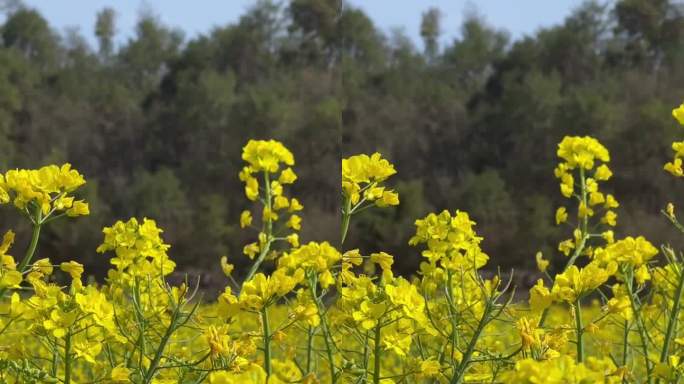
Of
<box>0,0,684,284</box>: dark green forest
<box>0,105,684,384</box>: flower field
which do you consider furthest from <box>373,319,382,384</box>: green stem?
<box>0,0,684,284</box>: dark green forest

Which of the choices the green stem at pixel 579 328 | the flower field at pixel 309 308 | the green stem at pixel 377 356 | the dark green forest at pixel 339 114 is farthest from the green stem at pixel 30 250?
the dark green forest at pixel 339 114

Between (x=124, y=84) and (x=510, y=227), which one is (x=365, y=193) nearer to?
(x=510, y=227)

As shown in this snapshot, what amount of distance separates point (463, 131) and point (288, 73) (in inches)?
63.3

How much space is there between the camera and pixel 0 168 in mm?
4785

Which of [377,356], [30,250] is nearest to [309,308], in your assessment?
[377,356]

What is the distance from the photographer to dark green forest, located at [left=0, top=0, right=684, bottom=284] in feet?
14.8

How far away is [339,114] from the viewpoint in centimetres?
416

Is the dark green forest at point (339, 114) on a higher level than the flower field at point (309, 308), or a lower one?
higher

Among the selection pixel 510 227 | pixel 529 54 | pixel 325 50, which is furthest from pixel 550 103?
pixel 325 50

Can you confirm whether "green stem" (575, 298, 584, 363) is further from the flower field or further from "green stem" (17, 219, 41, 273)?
"green stem" (17, 219, 41, 273)

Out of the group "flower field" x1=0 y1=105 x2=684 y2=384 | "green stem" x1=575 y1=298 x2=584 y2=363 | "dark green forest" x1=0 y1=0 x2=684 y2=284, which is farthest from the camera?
"dark green forest" x1=0 y1=0 x2=684 y2=284

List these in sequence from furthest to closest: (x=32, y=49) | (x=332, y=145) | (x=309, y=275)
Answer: (x=332, y=145)
(x=32, y=49)
(x=309, y=275)

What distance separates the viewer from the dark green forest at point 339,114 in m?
4.51

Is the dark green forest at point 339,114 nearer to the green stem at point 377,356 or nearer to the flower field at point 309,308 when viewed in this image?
the flower field at point 309,308
